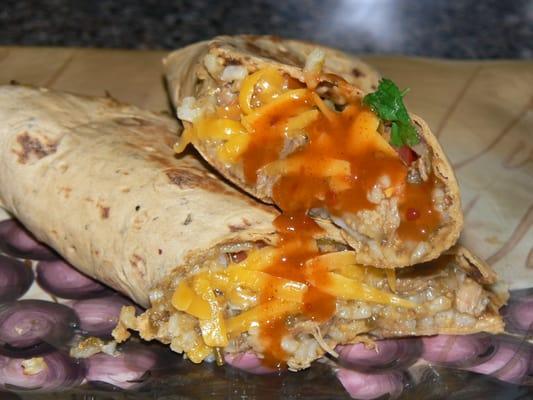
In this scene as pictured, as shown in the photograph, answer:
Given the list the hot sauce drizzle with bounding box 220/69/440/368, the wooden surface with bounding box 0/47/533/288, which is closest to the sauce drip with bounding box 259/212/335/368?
the hot sauce drizzle with bounding box 220/69/440/368

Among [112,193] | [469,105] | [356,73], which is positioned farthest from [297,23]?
[112,193]

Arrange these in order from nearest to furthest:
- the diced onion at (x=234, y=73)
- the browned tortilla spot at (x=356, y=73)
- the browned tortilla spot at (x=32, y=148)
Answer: the diced onion at (x=234, y=73), the browned tortilla spot at (x=32, y=148), the browned tortilla spot at (x=356, y=73)

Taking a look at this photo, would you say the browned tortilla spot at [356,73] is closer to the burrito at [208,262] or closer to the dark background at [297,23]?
the burrito at [208,262]

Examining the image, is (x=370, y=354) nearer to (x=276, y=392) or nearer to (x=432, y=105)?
(x=276, y=392)

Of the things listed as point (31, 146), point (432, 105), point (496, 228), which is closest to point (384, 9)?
point (432, 105)

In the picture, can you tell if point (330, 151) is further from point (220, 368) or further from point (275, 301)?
point (220, 368)

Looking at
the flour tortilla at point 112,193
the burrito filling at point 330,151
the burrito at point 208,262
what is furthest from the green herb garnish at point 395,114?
the flour tortilla at point 112,193

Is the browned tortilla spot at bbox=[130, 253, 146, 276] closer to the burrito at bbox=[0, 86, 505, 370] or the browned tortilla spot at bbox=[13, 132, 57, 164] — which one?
the burrito at bbox=[0, 86, 505, 370]
